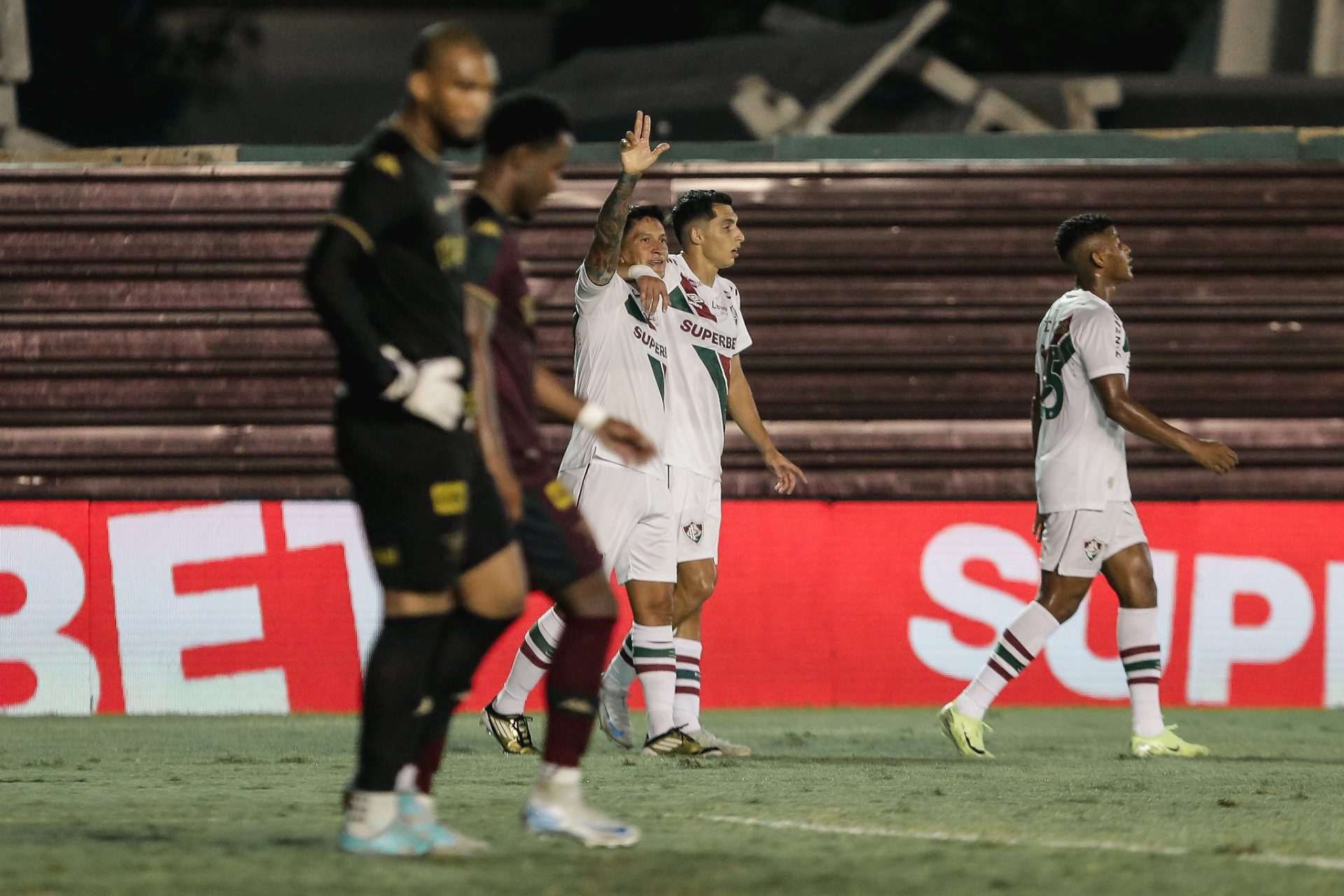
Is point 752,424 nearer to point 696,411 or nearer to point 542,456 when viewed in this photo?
point 696,411

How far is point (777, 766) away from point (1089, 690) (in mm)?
4045

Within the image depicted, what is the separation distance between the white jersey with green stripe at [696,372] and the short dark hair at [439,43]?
11.2 feet

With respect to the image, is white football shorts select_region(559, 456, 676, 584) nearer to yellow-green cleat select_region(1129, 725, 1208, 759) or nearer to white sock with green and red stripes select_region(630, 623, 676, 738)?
white sock with green and red stripes select_region(630, 623, 676, 738)

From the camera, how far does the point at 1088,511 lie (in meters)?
7.75

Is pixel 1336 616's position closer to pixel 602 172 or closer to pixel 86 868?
pixel 602 172

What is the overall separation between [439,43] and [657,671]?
360 centimetres

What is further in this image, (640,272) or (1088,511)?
(1088,511)

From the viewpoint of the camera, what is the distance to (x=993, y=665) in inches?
306

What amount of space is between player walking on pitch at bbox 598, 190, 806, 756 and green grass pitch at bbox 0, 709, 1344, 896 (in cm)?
55

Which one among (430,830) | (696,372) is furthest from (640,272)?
(430,830)

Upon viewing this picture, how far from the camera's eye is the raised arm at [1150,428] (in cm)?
745

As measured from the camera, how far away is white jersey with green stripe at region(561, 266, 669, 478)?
25.0 feet

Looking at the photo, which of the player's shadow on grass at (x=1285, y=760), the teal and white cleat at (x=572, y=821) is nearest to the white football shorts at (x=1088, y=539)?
the player's shadow on grass at (x=1285, y=760)

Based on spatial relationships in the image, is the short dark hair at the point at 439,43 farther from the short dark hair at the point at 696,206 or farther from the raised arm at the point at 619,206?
the short dark hair at the point at 696,206
